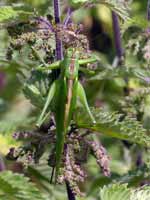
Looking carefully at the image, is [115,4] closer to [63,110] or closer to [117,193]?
[63,110]

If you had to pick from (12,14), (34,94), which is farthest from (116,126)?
(12,14)

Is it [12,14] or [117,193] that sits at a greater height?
[12,14]

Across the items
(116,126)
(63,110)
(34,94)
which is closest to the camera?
(63,110)

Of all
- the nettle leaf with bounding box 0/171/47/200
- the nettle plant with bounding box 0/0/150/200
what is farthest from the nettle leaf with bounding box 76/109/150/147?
the nettle leaf with bounding box 0/171/47/200

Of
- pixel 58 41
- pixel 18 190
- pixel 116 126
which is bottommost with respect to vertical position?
pixel 18 190

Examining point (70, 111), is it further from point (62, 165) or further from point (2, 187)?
point (2, 187)

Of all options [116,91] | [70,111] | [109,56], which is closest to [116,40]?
[116,91]

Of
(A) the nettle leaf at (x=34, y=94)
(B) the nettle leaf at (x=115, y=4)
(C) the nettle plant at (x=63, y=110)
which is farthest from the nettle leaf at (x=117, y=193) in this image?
(B) the nettle leaf at (x=115, y=4)

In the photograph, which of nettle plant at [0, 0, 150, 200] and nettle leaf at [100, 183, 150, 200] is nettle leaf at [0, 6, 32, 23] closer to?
nettle plant at [0, 0, 150, 200]
